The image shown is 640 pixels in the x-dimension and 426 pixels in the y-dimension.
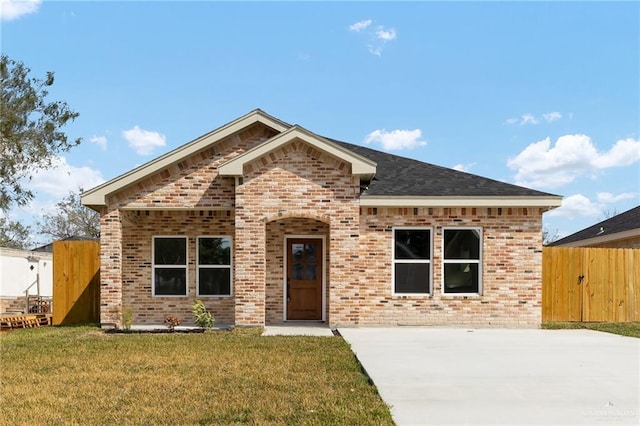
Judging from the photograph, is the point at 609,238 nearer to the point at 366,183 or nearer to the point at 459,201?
the point at 459,201

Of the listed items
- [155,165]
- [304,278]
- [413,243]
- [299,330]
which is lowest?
[299,330]

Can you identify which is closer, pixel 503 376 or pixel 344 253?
pixel 503 376

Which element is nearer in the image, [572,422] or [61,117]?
[572,422]

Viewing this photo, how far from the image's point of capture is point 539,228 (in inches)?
487

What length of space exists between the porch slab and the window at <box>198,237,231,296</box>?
1883mm

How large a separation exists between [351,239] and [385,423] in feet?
23.0

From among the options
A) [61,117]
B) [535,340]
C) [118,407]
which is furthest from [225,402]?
[61,117]

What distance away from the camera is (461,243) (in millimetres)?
12445

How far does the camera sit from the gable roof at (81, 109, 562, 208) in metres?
11.7

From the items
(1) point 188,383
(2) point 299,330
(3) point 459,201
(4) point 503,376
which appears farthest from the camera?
(3) point 459,201

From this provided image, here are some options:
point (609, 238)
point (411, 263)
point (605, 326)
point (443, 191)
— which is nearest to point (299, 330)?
point (411, 263)

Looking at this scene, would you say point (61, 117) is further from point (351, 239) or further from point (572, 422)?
point (572, 422)

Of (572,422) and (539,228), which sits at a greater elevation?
(539,228)

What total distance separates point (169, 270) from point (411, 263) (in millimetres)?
6351
